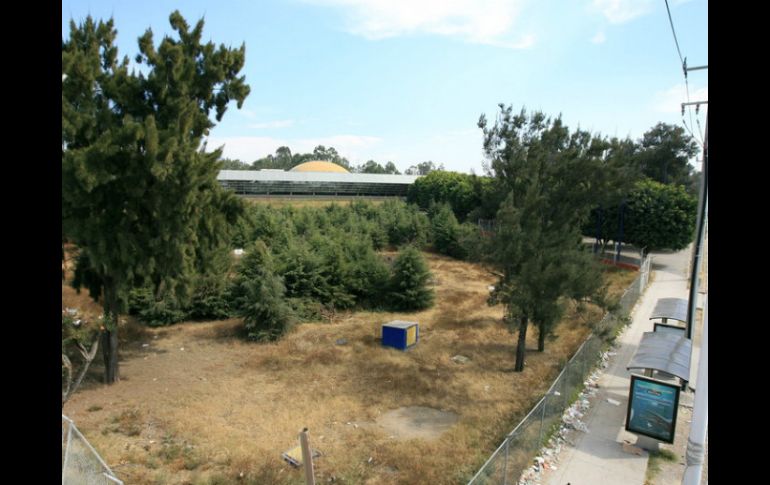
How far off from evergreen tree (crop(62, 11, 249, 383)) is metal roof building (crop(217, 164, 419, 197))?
50.9 metres

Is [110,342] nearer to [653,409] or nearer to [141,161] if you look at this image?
[141,161]

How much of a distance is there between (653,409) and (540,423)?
8.06 ft

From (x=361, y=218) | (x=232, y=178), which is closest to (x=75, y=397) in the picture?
(x=361, y=218)

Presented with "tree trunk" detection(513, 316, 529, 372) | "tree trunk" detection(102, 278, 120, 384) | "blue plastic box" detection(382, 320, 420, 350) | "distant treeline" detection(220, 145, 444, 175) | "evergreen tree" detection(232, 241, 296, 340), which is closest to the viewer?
"tree trunk" detection(102, 278, 120, 384)

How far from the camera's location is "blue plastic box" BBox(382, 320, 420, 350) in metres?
16.4

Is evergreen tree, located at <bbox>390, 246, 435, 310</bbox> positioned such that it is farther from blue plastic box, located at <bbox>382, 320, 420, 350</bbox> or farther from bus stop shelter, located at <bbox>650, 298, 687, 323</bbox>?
bus stop shelter, located at <bbox>650, 298, 687, 323</bbox>

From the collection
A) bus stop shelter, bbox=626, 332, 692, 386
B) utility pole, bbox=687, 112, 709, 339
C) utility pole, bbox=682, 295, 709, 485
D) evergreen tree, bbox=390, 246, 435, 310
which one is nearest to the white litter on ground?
bus stop shelter, bbox=626, 332, 692, 386

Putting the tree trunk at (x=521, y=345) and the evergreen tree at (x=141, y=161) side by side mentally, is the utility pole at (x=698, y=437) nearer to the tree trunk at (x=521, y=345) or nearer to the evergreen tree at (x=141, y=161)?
the tree trunk at (x=521, y=345)

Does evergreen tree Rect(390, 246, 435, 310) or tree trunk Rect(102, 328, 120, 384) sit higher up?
evergreen tree Rect(390, 246, 435, 310)

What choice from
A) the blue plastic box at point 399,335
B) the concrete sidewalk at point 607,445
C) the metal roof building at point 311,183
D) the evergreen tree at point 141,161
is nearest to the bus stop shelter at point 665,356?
the concrete sidewalk at point 607,445

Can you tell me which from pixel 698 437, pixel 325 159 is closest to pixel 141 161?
pixel 698 437

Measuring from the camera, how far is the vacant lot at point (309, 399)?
30.9 feet

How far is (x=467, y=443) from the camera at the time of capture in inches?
402
